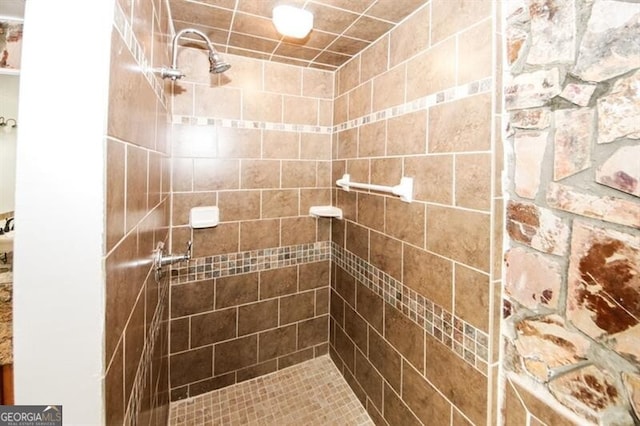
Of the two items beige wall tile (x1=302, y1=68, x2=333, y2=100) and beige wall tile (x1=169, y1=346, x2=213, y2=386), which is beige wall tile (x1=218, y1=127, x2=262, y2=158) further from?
beige wall tile (x1=169, y1=346, x2=213, y2=386)

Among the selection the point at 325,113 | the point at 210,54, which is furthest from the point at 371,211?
the point at 210,54

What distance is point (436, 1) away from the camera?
1.11 meters

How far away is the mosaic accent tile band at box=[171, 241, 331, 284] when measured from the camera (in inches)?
64.9

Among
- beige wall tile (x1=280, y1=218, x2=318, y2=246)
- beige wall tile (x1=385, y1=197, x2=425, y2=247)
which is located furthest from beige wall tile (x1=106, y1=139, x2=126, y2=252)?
beige wall tile (x1=280, y1=218, x2=318, y2=246)

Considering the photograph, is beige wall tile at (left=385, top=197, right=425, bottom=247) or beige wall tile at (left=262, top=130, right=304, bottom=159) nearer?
beige wall tile at (left=385, top=197, right=425, bottom=247)

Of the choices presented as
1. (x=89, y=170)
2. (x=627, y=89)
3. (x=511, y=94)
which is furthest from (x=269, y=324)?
(x=627, y=89)

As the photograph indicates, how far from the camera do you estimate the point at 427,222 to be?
3.82 feet

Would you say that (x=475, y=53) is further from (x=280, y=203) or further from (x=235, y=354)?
(x=235, y=354)

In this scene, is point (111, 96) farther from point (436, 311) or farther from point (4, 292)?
point (436, 311)

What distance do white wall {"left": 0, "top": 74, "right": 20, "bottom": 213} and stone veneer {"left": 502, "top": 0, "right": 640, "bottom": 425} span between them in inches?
53.5

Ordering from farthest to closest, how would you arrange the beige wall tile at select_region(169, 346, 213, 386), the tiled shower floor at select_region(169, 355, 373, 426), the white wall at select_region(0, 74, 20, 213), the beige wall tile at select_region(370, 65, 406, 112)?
the beige wall tile at select_region(169, 346, 213, 386), the tiled shower floor at select_region(169, 355, 373, 426), the beige wall tile at select_region(370, 65, 406, 112), the white wall at select_region(0, 74, 20, 213)

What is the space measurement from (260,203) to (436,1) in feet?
4.43

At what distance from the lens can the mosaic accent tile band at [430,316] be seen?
3.20 ft

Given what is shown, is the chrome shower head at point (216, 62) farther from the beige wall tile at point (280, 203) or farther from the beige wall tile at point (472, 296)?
the beige wall tile at point (472, 296)
